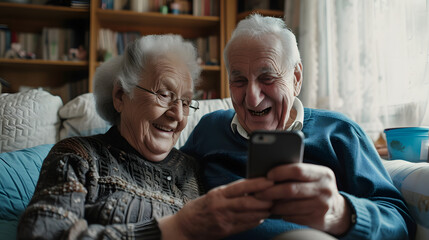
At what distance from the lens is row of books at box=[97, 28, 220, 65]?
3105mm

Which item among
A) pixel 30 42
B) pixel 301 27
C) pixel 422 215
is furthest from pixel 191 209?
pixel 30 42

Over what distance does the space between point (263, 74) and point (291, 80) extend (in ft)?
0.37

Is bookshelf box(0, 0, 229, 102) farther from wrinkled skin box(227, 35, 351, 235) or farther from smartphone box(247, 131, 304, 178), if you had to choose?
Result: smartphone box(247, 131, 304, 178)

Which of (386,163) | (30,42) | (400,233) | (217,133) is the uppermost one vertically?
(30,42)

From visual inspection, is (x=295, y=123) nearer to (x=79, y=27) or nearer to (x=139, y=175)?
(x=139, y=175)

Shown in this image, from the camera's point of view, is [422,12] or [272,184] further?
[422,12]

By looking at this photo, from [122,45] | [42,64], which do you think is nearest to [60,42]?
[42,64]

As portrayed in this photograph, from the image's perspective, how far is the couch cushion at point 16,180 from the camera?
121 centimetres

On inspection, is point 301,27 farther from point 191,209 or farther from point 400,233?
→ point 191,209

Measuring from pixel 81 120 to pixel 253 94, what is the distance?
3.05 feet

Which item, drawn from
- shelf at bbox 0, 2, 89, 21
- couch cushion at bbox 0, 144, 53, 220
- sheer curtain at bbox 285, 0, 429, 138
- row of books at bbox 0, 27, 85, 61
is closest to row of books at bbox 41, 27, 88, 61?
row of books at bbox 0, 27, 85, 61

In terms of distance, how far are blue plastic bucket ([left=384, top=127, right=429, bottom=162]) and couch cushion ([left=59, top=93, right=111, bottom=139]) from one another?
124 cm

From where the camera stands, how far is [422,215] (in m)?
1.11

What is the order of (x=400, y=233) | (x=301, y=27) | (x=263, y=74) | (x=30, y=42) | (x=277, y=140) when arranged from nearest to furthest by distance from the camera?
(x=277, y=140), (x=400, y=233), (x=263, y=74), (x=301, y=27), (x=30, y=42)
